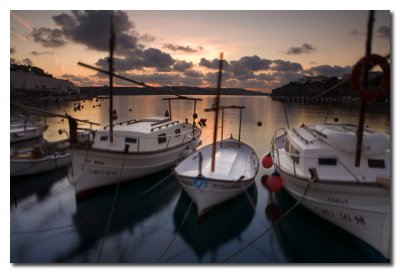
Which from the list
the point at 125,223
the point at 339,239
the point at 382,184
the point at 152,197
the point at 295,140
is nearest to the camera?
the point at 382,184

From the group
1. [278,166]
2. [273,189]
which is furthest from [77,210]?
[278,166]

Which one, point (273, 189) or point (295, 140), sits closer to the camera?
point (273, 189)

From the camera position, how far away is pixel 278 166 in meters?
9.36

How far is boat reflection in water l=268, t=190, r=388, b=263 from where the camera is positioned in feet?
21.7

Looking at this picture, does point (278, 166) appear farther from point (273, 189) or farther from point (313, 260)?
point (313, 260)

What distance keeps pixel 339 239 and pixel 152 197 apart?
622 cm

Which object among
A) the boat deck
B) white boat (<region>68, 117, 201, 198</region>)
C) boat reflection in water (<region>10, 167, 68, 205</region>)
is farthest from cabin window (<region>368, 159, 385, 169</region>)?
boat reflection in water (<region>10, 167, 68, 205</region>)

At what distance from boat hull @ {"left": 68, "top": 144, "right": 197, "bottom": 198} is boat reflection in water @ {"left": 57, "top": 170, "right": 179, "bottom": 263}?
44cm

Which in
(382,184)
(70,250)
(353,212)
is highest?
(382,184)

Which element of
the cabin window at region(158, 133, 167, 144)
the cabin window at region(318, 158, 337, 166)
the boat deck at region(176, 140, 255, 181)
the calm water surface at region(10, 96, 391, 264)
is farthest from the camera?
the cabin window at region(158, 133, 167, 144)

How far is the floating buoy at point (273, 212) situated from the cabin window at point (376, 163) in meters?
3.02

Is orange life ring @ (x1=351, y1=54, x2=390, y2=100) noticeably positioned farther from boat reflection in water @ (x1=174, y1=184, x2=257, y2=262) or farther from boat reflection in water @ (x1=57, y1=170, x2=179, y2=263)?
boat reflection in water @ (x1=57, y1=170, x2=179, y2=263)

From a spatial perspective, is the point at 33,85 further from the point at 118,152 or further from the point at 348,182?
the point at 348,182

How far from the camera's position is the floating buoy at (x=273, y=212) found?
862 cm
